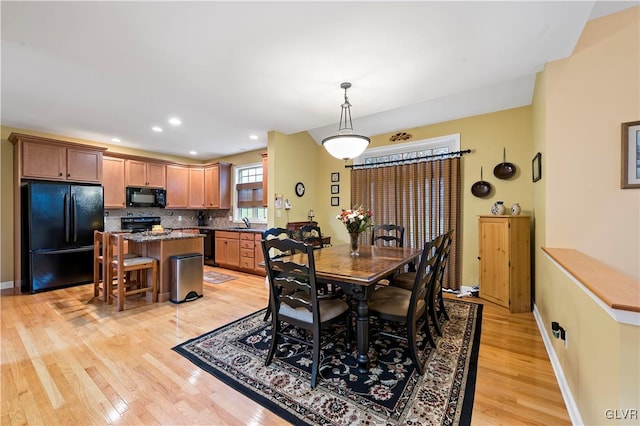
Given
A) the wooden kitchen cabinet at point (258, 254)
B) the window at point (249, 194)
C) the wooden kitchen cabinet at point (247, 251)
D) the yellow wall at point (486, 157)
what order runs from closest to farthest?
the yellow wall at point (486, 157) < the wooden kitchen cabinet at point (258, 254) < the wooden kitchen cabinet at point (247, 251) < the window at point (249, 194)

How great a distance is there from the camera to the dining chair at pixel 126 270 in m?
3.21

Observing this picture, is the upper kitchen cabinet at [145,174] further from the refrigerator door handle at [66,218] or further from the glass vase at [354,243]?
the glass vase at [354,243]

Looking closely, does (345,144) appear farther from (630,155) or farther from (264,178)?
(264,178)

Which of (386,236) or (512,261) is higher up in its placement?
(386,236)

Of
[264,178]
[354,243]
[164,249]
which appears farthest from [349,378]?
[264,178]

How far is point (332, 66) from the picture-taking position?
2.51m

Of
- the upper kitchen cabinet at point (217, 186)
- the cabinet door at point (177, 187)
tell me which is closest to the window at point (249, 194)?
the upper kitchen cabinet at point (217, 186)

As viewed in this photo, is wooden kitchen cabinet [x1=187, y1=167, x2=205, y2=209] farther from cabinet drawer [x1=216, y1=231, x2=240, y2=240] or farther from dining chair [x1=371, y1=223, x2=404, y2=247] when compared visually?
dining chair [x1=371, y1=223, x2=404, y2=247]

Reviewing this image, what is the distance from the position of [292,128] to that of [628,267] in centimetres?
412

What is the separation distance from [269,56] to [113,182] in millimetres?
4661

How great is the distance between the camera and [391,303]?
2184 millimetres

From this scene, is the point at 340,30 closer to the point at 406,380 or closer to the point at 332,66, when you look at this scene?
the point at 332,66

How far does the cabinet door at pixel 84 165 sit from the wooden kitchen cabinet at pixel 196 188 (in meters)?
1.85

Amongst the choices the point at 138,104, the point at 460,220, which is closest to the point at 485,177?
the point at 460,220
